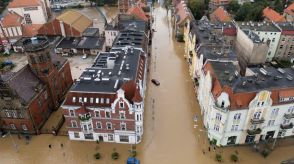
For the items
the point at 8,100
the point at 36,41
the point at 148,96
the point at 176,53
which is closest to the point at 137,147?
the point at 148,96

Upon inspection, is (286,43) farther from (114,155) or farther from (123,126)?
(114,155)

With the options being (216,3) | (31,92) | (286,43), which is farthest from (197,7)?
(31,92)

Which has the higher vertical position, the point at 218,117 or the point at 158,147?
the point at 218,117

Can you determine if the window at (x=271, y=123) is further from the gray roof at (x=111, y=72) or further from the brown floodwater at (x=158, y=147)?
the gray roof at (x=111, y=72)

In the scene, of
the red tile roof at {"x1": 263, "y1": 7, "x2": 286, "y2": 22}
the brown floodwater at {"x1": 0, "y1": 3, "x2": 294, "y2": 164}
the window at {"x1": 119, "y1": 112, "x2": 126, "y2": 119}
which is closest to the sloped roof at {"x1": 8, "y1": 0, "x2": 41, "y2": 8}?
the brown floodwater at {"x1": 0, "y1": 3, "x2": 294, "y2": 164}

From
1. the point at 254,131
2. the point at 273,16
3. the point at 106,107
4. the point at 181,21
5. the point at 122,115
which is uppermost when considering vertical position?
the point at 273,16

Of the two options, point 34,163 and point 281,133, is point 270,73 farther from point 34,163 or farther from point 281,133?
point 34,163

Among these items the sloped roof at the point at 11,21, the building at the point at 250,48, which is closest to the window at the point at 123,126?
the building at the point at 250,48

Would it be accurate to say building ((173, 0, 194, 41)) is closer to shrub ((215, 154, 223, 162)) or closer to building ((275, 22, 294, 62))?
building ((275, 22, 294, 62))
